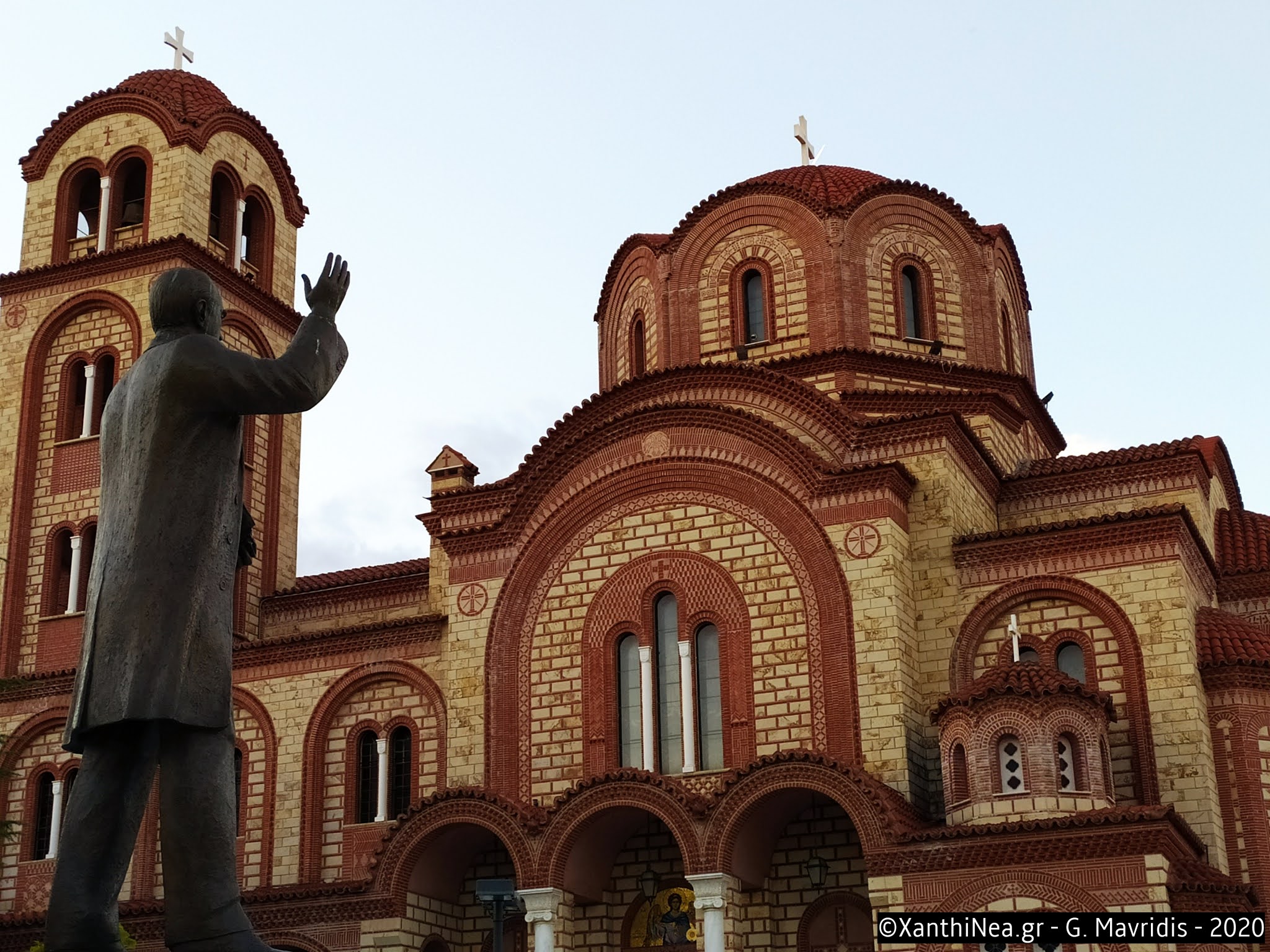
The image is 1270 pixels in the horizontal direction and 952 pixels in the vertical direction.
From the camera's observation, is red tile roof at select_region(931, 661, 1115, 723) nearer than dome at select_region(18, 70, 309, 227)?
Yes

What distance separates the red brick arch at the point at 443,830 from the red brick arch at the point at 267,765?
3192 millimetres

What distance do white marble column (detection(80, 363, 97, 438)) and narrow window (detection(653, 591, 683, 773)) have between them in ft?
35.6

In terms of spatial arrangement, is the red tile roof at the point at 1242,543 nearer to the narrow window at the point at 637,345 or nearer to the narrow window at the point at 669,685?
the narrow window at the point at 669,685

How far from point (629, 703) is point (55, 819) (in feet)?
30.3

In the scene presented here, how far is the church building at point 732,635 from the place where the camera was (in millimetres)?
19766

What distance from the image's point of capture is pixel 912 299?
2739cm

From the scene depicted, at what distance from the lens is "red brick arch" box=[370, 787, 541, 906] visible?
20.8 meters

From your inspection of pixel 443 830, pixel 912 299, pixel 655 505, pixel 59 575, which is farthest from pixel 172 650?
pixel 59 575

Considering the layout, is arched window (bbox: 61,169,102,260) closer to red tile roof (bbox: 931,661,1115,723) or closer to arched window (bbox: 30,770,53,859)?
arched window (bbox: 30,770,53,859)

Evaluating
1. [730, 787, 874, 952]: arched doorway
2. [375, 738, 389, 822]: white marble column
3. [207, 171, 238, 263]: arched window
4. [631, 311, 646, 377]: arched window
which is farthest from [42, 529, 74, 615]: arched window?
[730, 787, 874, 952]: arched doorway

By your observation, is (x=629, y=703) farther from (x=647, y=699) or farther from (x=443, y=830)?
(x=443, y=830)

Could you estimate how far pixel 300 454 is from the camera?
3003 cm

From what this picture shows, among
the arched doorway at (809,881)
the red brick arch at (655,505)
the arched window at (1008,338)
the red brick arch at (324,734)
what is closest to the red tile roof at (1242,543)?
the arched window at (1008,338)

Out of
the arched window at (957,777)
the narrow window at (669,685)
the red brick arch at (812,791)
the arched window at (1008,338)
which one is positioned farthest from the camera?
the arched window at (1008,338)
